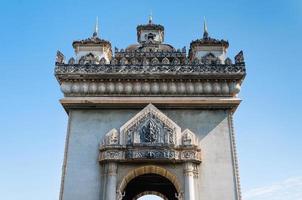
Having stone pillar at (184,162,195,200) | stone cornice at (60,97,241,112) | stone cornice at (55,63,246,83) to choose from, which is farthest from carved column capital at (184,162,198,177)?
stone cornice at (55,63,246,83)

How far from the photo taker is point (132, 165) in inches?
602

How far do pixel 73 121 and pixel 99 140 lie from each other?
60.6 inches

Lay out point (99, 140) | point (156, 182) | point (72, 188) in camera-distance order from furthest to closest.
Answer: point (156, 182) → point (99, 140) → point (72, 188)

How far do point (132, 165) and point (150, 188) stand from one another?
5.49m

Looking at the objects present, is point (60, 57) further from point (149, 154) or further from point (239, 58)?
point (239, 58)

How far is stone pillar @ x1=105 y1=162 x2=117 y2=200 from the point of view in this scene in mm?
14477

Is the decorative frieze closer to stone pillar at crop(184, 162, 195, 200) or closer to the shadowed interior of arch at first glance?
stone pillar at crop(184, 162, 195, 200)

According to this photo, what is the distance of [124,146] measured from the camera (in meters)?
15.3

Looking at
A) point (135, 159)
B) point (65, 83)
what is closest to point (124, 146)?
point (135, 159)

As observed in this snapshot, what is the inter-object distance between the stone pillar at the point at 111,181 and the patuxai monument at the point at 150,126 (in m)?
0.03

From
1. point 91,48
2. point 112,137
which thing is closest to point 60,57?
point 91,48

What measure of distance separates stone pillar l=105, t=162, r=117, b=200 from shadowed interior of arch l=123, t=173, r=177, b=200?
458 centimetres

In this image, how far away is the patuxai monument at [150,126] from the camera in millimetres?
15039

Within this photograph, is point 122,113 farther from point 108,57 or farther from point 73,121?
point 108,57
